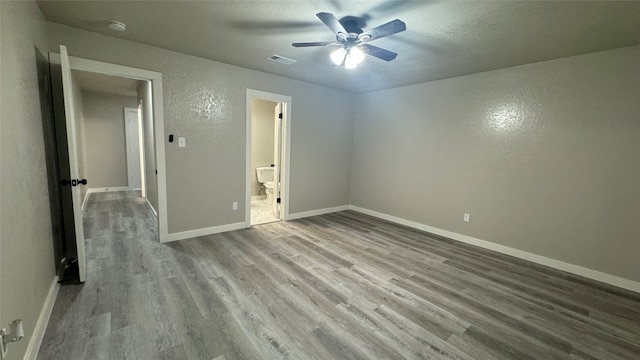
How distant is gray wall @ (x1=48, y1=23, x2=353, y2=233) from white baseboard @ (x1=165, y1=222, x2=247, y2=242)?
0.06m

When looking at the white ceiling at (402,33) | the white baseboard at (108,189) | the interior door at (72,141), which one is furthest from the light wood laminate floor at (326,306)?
the white baseboard at (108,189)

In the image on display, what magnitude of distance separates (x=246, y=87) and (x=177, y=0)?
1860 millimetres

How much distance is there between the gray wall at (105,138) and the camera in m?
6.45

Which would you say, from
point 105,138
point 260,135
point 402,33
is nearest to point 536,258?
point 402,33

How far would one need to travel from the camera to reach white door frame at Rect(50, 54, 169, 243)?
9.29 feet

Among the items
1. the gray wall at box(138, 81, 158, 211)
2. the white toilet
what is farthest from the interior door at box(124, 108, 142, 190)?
the white toilet

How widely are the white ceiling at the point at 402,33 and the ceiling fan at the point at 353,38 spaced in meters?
0.14

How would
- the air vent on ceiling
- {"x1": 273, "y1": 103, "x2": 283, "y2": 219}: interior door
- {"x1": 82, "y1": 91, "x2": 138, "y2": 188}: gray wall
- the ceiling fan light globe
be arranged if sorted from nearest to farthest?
the ceiling fan light globe, the air vent on ceiling, {"x1": 273, "y1": 103, "x2": 283, "y2": 219}: interior door, {"x1": 82, "y1": 91, "x2": 138, "y2": 188}: gray wall

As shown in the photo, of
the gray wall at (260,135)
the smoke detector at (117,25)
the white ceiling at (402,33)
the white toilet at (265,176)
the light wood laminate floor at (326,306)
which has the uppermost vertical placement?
the white ceiling at (402,33)

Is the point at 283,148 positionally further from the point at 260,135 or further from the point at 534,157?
the point at 534,157

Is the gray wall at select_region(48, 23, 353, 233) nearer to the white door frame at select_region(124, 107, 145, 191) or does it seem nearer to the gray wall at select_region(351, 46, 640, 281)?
the gray wall at select_region(351, 46, 640, 281)

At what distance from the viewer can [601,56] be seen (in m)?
2.79

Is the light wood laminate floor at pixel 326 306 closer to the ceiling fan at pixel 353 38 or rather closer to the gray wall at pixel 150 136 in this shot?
the gray wall at pixel 150 136

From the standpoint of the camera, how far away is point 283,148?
458 cm
